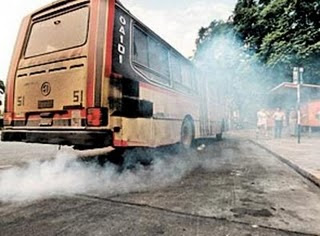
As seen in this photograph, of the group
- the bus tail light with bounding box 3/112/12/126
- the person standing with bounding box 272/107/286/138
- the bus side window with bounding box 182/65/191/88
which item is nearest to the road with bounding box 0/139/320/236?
the bus tail light with bounding box 3/112/12/126

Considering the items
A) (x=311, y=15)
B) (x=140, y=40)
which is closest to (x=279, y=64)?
(x=311, y=15)

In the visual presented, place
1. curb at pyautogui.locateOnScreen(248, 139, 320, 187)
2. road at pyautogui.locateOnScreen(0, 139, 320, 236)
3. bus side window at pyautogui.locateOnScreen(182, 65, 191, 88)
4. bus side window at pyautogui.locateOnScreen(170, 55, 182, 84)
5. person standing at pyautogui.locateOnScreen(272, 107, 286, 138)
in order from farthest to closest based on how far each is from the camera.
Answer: person standing at pyautogui.locateOnScreen(272, 107, 286, 138) < bus side window at pyautogui.locateOnScreen(182, 65, 191, 88) < bus side window at pyautogui.locateOnScreen(170, 55, 182, 84) < curb at pyautogui.locateOnScreen(248, 139, 320, 187) < road at pyautogui.locateOnScreen(0, 139, 320, 236)

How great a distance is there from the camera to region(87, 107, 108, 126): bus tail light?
4.94 meters

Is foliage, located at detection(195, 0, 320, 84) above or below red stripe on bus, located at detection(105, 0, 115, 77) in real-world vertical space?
above

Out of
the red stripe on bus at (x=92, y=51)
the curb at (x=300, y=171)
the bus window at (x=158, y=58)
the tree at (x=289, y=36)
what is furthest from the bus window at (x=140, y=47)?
the tree at (x=289, y=36)

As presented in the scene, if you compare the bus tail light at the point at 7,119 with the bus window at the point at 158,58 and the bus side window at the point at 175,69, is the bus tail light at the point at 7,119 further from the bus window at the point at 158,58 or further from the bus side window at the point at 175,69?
the bus side window at the point at 175,69

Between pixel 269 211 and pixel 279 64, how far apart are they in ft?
45.8

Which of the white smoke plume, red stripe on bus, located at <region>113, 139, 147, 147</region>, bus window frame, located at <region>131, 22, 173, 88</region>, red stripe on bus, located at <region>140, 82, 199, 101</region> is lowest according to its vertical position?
the white smoke plume

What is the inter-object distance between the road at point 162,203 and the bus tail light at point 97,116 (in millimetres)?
893

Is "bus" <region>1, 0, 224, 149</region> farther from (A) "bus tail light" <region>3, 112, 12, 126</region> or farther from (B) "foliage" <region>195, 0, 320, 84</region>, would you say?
(B) "foliage" <region>195, 0, 320, 84</region>

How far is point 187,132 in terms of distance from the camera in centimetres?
864

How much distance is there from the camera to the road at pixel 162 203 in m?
3.02

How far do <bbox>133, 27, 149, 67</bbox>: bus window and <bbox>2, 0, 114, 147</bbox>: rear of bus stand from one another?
2.35 ft

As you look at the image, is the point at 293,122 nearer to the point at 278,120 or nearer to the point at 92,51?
the point at 278,120
